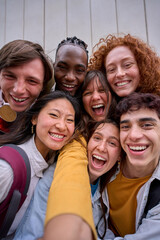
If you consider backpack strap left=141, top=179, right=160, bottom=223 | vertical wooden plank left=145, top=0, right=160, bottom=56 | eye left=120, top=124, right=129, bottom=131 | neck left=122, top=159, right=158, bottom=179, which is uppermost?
vertical wooden plank left=145, top=0, right=160, bottom=56

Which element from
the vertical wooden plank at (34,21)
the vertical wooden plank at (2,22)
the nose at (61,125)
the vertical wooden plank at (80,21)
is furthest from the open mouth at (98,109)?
the vertical wooden plank at (2,22)

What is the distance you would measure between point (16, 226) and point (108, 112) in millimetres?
1268

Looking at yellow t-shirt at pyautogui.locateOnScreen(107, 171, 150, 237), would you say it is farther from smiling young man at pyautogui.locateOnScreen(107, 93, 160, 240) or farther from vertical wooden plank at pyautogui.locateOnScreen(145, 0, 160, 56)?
vertical wooden plank at pyautogui.locateOnScreen(145, 0, 160, 56)

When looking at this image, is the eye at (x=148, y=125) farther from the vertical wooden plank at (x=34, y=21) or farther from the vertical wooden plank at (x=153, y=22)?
the vertical wooden plank at (x=34, y=21)

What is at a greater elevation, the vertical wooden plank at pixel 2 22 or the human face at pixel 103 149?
the vertical wooden plank at pixel 2 22

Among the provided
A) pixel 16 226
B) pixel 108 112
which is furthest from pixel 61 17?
pixel 16 226

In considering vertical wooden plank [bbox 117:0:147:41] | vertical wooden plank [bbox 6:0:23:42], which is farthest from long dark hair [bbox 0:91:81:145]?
vertical wooden plank [bbox 6:0:23:42]

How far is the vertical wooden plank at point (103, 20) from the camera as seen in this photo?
3.21m

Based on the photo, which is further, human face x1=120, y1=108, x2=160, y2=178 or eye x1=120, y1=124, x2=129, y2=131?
eye x1=120, y1=124, x2=129, y2=131

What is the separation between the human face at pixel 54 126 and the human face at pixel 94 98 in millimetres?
412

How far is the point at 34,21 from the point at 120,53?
2.75 metres

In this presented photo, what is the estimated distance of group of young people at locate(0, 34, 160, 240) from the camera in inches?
40.2

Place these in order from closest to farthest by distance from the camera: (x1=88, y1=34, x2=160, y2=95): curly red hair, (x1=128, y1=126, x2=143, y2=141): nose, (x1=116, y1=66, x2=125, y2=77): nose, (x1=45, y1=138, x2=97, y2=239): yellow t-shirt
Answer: (x1=45, y1=138, x2=97, y2=239): yellow t-shirt, (x1=128, y1=126, x2=143, y2=141): nose, (x1=116, y1=66, x2=125, y2=77): nose, (x1=88, y1=34, x2=160, y2=95): curly red hair

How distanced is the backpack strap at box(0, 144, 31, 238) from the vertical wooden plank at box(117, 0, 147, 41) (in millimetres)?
3341
